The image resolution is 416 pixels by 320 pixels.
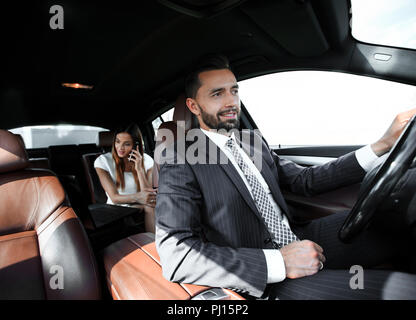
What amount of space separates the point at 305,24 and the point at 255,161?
3.27 feet

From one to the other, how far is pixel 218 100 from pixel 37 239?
1023mm

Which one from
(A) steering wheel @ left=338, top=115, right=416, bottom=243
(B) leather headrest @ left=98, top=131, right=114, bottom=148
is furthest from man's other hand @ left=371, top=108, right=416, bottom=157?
(B) leather headrest @ left=98, top=131, right=114, bottom=148

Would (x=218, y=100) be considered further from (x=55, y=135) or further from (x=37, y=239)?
(x=55, y=135)

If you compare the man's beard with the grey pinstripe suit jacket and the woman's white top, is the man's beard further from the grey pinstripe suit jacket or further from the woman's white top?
the woman's white top

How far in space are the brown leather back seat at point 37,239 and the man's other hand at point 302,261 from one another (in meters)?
0.70

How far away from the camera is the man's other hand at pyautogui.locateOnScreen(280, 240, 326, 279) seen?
0.83 m

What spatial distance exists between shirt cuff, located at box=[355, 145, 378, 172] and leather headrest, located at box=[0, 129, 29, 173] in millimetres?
1617

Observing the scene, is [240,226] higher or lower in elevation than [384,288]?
higher

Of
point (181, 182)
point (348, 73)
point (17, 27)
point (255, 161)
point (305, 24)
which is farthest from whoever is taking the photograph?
point (17, 27)

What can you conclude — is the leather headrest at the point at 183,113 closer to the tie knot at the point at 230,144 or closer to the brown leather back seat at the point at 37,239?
the tie knot at the point at 230,144

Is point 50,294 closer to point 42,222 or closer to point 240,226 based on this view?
point 42,222
